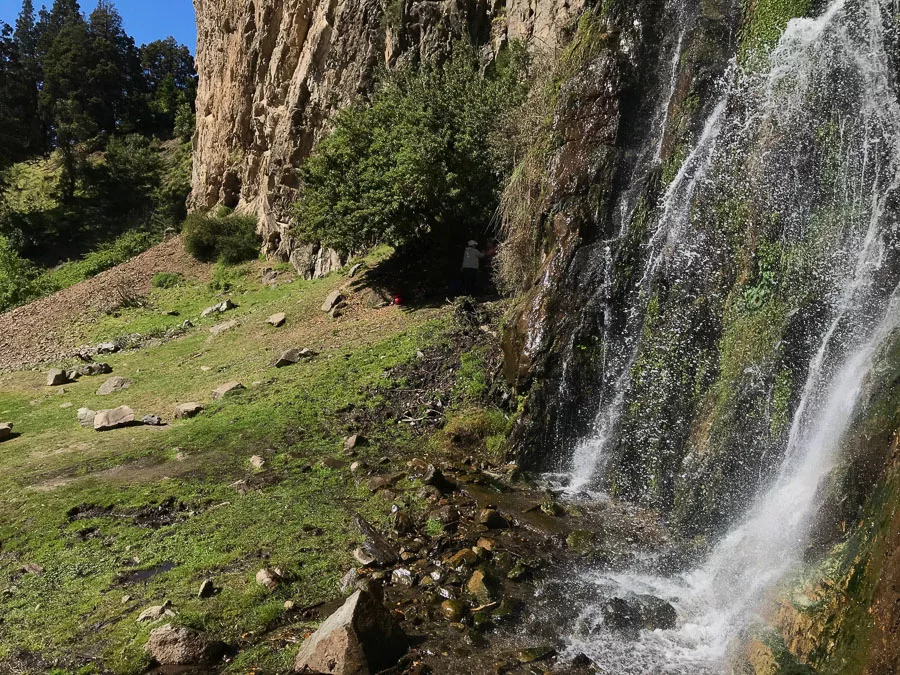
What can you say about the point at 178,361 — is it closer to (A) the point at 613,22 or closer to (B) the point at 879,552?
(A) the point at 613,22

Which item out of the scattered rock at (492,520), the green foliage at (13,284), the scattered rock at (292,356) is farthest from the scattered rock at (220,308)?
the scattered rock at (492,520)

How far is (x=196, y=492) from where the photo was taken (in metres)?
8.04

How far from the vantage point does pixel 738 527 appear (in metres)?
6.25

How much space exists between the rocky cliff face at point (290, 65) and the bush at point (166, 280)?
387cm

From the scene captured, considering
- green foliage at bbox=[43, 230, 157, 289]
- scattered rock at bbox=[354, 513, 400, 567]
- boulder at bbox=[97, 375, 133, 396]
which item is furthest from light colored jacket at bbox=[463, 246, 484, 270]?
green foliage at bbox=[43, 230, 157, 289]

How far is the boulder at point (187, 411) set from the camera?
11.5 metres

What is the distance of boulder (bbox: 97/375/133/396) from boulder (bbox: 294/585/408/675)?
11518 millimetres

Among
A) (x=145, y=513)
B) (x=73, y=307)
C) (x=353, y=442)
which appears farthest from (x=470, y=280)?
(x=73, y=307)

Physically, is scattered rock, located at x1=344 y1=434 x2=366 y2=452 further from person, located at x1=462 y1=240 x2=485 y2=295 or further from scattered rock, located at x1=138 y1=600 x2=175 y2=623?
person, located at x1=462 y1=240 x2=485 y2=295

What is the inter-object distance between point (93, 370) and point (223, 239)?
10.3 meters

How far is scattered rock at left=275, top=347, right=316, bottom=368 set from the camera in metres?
13.3

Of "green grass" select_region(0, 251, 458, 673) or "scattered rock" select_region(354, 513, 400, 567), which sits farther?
"scattered rock" select_region(354, 513, 400, 567)

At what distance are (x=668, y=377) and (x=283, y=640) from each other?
5320 mm

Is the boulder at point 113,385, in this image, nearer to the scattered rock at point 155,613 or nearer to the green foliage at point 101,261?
the scattered rock at point 155,613
